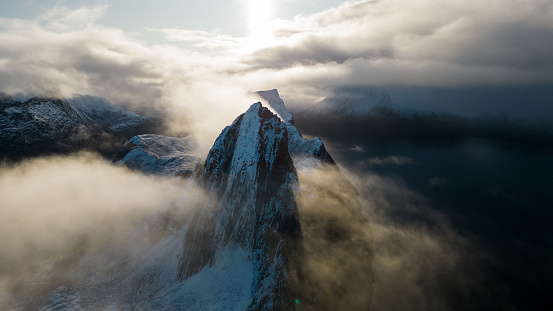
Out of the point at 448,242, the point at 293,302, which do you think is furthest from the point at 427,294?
the point at 293,302

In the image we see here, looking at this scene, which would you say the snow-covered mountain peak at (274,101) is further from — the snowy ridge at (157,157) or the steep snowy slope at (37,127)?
the steep snowy slope at (37,127)

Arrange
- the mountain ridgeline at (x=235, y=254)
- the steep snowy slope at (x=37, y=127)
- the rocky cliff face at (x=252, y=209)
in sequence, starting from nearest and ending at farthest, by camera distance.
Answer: the mountain ridgeline at (x=235, y=254) < the rocky cliff face at (x=252, y=209) < the steep snowy slope at (x=37, y=127)

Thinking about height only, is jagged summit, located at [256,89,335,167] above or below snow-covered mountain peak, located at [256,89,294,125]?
below

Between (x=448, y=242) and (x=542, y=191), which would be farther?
(x=542, y=191)

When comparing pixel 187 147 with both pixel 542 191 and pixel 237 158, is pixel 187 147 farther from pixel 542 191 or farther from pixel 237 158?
pixel 542 191

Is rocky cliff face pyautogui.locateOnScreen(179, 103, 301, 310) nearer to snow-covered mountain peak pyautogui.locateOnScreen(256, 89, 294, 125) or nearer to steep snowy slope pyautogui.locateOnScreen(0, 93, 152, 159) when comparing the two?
snow-covered mountain peak pyautogui.locateOnScreen(256, 89, 294, 125)

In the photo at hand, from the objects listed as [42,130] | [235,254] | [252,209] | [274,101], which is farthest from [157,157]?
[42,130]

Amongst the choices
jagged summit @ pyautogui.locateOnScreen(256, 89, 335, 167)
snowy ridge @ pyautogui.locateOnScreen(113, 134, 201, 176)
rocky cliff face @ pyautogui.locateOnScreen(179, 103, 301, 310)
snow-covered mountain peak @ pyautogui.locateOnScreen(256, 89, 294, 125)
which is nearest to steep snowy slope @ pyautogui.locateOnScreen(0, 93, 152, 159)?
snowy ridge @ pyautogui.locateOnScreen(113, 134, 201, 176)

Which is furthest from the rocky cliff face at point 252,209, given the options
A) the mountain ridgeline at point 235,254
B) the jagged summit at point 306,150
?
the jagged summit at point 306,150

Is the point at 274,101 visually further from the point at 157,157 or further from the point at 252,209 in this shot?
the point at 252,209
